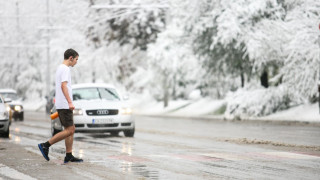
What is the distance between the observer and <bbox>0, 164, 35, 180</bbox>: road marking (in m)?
10.4

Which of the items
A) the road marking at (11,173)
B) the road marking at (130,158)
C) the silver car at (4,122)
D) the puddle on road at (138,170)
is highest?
the silver car at (4,122)

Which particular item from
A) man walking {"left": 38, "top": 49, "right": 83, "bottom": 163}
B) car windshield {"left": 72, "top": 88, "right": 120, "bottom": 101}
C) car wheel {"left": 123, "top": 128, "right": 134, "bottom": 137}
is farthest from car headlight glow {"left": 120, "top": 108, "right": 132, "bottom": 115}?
man walking {"left": 38, "top": 49, "right": 83, "bottom": 163}

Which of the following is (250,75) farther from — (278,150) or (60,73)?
(60,73)

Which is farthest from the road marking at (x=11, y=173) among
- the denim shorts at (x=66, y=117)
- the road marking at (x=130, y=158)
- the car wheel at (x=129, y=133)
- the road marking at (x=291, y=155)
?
the car wheel at (x=129, y=133)

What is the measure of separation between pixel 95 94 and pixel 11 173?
38.5 ft

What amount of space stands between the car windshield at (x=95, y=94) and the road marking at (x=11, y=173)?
34.1ft

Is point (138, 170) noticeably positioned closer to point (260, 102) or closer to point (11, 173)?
point (11, 173)

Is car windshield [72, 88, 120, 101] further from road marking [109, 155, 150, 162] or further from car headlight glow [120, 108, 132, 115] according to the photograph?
road marking [109, 155, 150, 162]

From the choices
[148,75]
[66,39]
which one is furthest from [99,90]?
[66,39]

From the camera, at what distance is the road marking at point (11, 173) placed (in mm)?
10359

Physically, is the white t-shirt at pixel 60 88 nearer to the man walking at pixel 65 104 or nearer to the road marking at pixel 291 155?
the man walking at pixel 65 104

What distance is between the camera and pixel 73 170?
37.1 ft

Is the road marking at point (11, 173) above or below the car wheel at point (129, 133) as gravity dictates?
above

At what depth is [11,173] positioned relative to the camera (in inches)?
428
